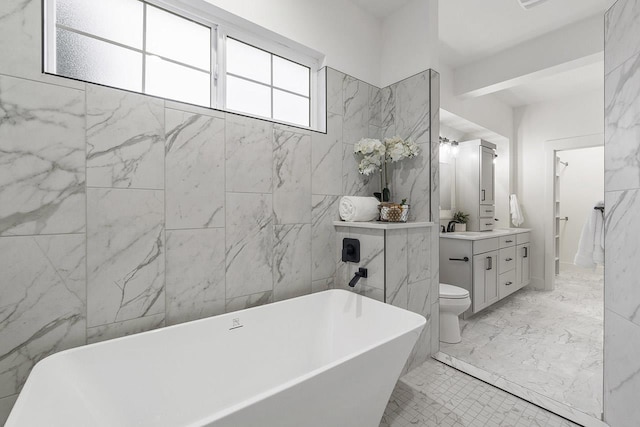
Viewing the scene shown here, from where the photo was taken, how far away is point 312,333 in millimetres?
1707

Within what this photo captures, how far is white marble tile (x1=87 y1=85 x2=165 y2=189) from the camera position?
1251 millimetres

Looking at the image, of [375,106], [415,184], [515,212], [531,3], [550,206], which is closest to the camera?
[531,3]

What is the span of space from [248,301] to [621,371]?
195 cm

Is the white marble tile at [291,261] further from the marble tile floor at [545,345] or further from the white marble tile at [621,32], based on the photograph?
the white marble tile at [621,32]

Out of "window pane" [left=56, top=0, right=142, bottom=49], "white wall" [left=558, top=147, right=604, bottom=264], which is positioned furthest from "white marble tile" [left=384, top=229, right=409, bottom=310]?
"white wall" [left=558, top=147, right=604, bottom=264]

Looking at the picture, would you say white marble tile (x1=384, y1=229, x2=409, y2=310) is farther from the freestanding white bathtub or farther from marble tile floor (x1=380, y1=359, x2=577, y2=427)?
marble tile floor (x1=380, y1=359, x2=577, y2=427)

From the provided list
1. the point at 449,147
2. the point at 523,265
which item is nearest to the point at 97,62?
the point at 449,147

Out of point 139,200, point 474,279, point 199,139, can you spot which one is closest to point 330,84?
point 199,139

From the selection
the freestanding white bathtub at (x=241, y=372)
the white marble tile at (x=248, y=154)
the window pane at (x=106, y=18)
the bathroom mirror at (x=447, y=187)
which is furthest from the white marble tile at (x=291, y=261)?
the bathroom mirror at (x=447, y=187)

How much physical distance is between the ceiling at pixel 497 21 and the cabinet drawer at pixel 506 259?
230cm

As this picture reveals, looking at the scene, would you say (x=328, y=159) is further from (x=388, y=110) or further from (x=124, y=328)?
(x=124, y=328)

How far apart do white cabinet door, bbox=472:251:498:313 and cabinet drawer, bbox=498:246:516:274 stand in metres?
0.13

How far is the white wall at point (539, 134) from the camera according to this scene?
12.1 ft

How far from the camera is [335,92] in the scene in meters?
2.13
